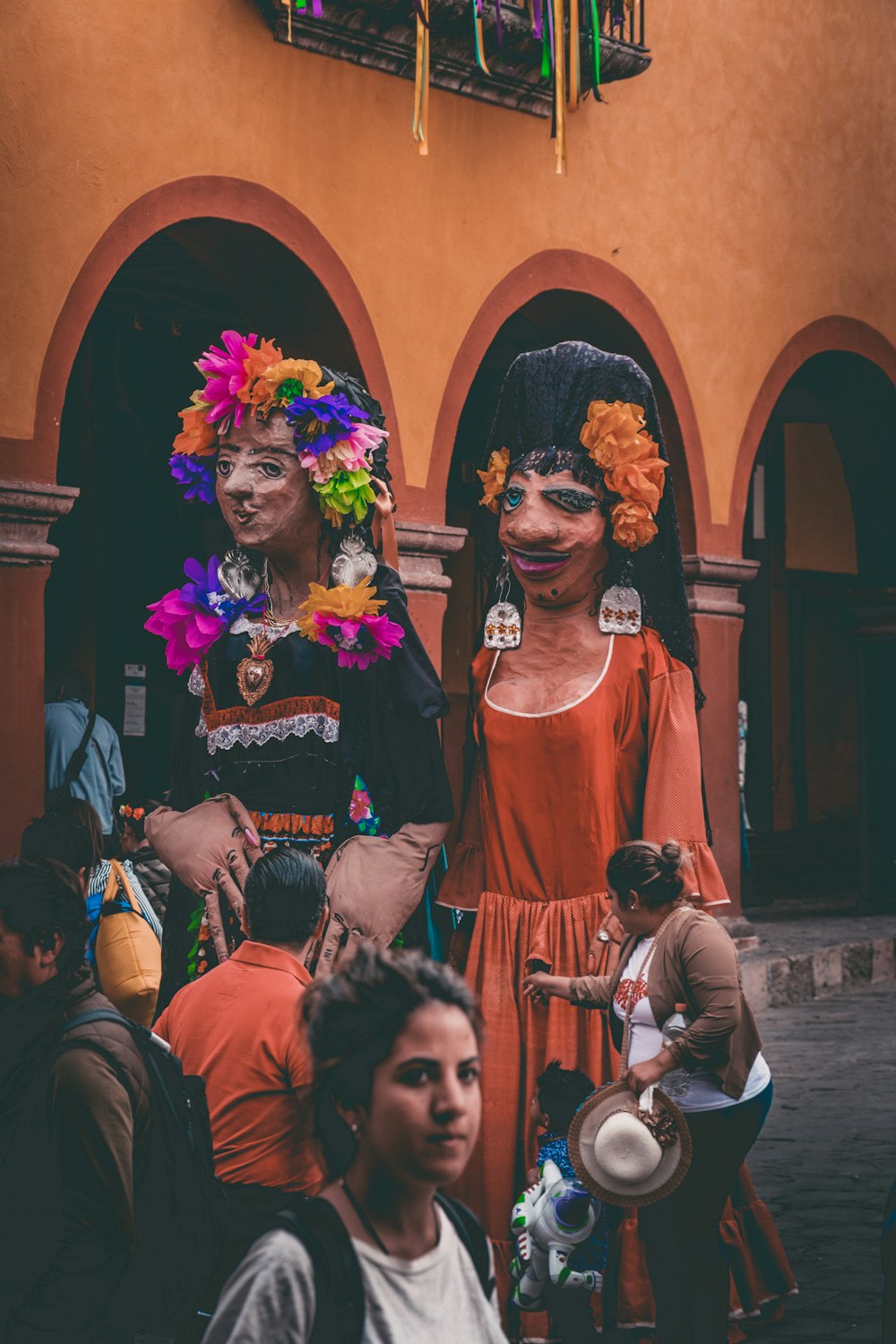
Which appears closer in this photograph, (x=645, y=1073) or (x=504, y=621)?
(x=645, y=1073)

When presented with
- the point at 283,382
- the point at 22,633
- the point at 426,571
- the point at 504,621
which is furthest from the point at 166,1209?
the point at 426,571

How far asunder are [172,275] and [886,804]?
588 centimetres

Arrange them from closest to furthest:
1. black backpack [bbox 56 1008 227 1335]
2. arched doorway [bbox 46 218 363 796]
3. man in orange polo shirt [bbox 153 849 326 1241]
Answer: black backpack [bbox 56 1008 227 1335]
man in orange polo shirt [bbox 153 849 326 1241]
arched doorway [bbox 46 218 363 796]

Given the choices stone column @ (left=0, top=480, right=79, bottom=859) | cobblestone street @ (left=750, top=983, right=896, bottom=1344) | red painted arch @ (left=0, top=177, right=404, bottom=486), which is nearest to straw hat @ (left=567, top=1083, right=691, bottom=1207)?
cobblestone street @ (left=750, top=983, right=896, bottom=1344)

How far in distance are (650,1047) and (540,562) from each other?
137cm

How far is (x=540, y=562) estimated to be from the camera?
5047 mm

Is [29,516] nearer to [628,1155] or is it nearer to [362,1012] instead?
[628,1155]

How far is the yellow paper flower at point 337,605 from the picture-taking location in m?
4.61

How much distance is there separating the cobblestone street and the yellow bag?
1.99 meters

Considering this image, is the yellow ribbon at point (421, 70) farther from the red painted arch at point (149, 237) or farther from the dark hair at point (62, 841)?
the dark hair at point (62, 841)

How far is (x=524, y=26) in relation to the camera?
8.98 m

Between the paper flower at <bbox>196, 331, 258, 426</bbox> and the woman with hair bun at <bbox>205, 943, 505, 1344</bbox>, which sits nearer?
the woman with hair bun at <bbox>205, 943, 505, 1344</bbox>

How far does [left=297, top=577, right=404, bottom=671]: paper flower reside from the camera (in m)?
4.61

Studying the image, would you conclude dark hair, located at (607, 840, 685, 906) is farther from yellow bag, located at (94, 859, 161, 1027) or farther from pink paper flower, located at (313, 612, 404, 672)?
yellow bag, located at (94, 859, 161, 1027)
